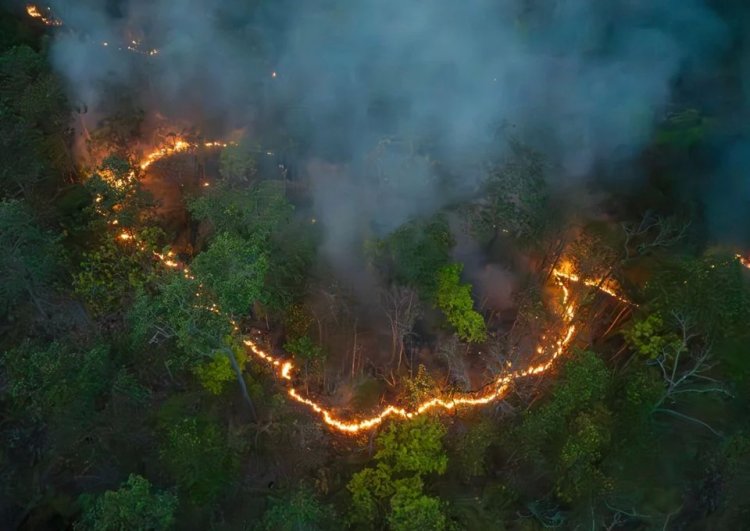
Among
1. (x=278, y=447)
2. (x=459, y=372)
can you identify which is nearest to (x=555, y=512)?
(x=459, y=372)

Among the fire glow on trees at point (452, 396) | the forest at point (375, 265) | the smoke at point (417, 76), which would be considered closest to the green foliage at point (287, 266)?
the forest at point (375, 265)

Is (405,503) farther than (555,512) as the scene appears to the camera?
No

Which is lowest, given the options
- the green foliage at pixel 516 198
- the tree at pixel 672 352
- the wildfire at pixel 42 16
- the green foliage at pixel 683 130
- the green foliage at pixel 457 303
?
the green foliage at pixel 457 303

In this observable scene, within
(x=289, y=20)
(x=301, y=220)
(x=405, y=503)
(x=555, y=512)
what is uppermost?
(x=289, y=20)

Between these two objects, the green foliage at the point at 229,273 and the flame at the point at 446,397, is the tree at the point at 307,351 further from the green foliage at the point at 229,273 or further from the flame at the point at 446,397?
the green foliage at the point at 229,273

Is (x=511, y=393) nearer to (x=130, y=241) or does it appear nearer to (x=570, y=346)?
(x=570, y=346)

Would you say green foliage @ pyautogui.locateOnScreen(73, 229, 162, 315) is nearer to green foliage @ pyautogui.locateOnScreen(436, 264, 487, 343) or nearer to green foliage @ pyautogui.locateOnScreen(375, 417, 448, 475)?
green foliage @ pyautogui.locateOnScreen(375, 417, 448, 475)
